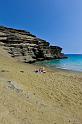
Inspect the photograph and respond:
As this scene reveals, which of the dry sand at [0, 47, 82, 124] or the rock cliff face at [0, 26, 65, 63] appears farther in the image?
the rock cliff face at [0, 26, 65, 63]

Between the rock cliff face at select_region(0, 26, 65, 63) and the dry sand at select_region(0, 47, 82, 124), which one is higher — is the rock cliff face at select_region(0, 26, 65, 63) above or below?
above

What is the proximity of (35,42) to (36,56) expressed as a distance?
6.50m

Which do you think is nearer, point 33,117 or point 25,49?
point 33,117

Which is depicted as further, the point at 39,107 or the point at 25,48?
the point at 25,48

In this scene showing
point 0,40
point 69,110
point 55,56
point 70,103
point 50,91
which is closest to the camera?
point 69,110

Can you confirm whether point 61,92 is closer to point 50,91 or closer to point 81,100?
point 50,91

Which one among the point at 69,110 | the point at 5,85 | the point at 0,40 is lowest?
the point at 69,110

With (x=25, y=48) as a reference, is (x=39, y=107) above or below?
below

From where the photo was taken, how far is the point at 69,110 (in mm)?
13500

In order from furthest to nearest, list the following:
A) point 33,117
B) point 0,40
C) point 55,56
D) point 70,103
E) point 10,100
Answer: point 55,56 → point 0,40 → point 70,103 → point 10,100 → point 33,117

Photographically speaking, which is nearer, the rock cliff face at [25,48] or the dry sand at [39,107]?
the dry sand at [39,107]

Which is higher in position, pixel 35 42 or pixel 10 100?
pixel 35 42

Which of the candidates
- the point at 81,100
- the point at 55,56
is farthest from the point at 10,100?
the point at 55,56

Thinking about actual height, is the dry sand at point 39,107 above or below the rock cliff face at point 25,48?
below
